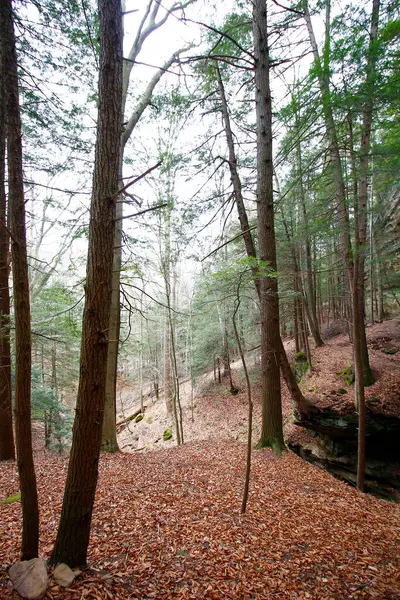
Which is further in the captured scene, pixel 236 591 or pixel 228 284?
pixel 228 284

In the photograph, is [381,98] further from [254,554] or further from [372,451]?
[372,451]

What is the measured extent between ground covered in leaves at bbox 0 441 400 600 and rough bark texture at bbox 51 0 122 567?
37cm

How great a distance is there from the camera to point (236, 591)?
2242mm

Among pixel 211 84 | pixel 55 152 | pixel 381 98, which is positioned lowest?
pixel 381 98

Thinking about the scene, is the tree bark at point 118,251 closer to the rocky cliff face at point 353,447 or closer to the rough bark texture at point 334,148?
the rough bark texture at point 334,148

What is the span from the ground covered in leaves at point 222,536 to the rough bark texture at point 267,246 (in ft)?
3.41

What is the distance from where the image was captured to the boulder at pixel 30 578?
1.85 m

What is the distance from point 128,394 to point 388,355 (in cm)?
2259

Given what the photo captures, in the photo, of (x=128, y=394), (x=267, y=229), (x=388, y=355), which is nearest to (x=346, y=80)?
(x=267, y=229)

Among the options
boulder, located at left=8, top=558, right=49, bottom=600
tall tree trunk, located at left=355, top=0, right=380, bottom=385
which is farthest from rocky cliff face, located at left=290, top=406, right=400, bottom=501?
boulder, located at left=8, top=558, right=49, bottom=600

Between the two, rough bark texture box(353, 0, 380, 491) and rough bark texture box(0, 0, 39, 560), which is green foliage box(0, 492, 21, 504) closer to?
rough bark texture box(0, 0, 39, 560)

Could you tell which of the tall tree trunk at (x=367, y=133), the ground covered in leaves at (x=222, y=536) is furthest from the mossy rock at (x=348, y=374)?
the ground covered in leaves at (x=222, y=536)

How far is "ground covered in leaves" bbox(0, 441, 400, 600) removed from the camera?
2277 mm

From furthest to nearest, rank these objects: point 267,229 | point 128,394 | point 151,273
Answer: point 128,394, point 151,273, point 267,229
